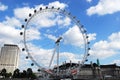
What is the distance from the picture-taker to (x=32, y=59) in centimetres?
6397

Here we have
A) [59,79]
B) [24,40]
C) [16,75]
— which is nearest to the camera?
[24,40]

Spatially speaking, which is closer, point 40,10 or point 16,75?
point 40,10

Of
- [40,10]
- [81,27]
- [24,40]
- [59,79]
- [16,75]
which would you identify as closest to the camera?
[24,40]

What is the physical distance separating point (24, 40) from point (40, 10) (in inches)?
432

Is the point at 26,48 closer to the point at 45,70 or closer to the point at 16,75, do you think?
the point at 45,70

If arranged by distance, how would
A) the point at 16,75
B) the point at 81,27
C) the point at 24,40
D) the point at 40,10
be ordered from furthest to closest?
the point at 16,75
the point at 81,27
the point at 40,10
the point at 24,40

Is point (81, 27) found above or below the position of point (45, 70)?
above

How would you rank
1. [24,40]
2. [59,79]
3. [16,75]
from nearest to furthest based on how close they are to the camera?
[24,40] < [59,79] < [16,75]

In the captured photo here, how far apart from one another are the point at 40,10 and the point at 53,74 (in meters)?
23.5

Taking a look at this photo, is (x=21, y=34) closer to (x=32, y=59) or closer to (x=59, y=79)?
(x=32, y=59)

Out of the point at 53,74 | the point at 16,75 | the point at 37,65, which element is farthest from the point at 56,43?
the point at 16,75

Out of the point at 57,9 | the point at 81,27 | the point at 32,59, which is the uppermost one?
the point at 57,9

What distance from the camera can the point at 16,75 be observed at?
558 ft

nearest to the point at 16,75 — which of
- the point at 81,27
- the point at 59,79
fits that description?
A: the point at 59,79
